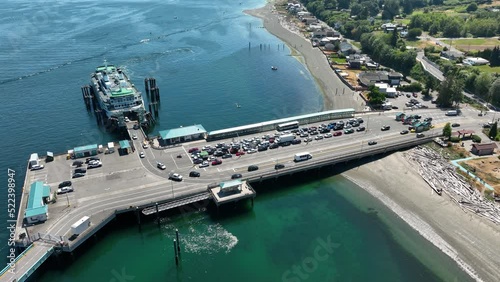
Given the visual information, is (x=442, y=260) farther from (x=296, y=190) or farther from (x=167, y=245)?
(x=167, y=245)

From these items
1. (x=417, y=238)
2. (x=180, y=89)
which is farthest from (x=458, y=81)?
(x=180, y=89)

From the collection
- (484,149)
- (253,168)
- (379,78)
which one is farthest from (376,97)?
(253,168)

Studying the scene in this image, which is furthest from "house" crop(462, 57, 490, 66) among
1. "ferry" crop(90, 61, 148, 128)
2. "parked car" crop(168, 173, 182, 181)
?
"parked car" crop(168, 173, 182, 181)

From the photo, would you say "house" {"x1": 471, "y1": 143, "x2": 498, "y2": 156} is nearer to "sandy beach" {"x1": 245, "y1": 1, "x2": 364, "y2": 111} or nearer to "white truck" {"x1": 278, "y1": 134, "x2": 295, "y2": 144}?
"sandy beach" {"x1": 245, "y1": 1, "x2": 364, "y2": 111}

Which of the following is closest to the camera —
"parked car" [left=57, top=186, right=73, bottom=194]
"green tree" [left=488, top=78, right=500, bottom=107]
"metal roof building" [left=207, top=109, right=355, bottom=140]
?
"parked car" [left=57, top=186, right=73, bottom=194]

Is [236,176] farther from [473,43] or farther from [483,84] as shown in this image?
[473,43]

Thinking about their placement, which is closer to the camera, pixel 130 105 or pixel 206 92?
pixel 130 105
